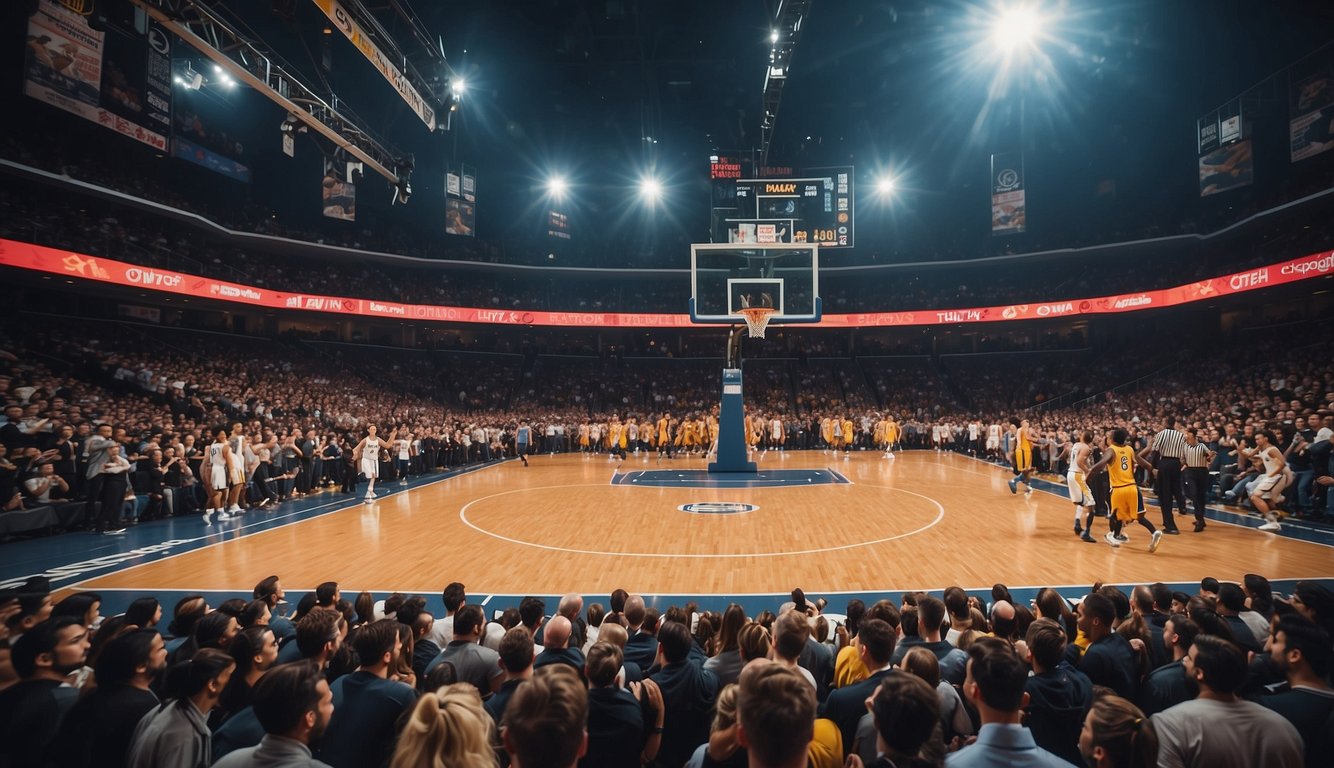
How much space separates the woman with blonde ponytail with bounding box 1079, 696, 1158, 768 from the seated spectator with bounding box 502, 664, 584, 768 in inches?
71.9

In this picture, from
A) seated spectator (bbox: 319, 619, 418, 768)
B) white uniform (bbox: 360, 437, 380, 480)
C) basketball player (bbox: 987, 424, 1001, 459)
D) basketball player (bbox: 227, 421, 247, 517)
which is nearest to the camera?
seated spectator (bbox: 319, 619, 418, 768)

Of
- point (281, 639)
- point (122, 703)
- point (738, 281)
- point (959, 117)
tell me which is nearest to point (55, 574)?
point (281, 639)

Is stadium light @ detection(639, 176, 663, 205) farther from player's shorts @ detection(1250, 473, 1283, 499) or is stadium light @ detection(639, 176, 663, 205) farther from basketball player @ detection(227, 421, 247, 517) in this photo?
player's shorts @ detection(1250, 473, 1283, 499)

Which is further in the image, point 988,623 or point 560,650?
point 988,623

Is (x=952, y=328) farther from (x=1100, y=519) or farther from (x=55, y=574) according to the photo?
(x=55, y=574)

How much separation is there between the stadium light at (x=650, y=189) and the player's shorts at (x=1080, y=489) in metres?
29.2

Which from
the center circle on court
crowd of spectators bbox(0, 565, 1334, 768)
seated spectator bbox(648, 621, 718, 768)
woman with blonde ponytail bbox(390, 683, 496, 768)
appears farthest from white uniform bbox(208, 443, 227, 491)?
woman with blonde ponytail bbox(390, 683, 496, 768)

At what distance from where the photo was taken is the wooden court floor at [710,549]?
26.3 feet

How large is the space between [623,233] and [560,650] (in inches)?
1491

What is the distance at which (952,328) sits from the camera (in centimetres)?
3681

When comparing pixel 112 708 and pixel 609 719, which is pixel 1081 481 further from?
pixel 112 708

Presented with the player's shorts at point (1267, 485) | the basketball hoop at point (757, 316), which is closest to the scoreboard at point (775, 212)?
the basketball hoop at point (757, 316)

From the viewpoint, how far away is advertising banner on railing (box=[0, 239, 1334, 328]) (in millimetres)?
17859

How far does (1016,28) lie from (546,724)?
2209cm
